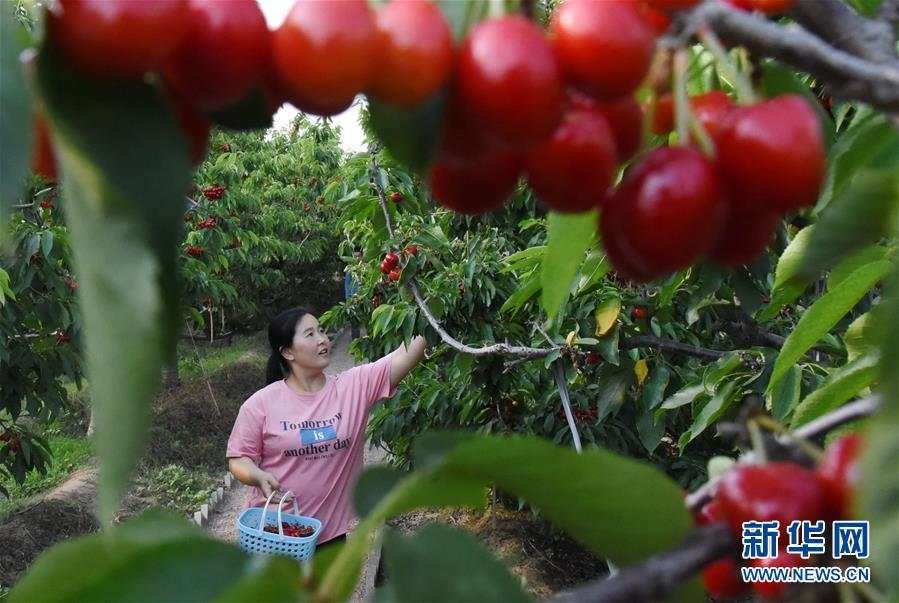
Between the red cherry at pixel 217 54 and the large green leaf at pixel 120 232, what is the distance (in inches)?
1.4

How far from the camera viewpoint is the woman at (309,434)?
10.7ft

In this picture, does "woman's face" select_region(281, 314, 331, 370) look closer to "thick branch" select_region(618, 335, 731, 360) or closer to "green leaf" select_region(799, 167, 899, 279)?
"thick branch" select_region(618, 335, 731, 360)

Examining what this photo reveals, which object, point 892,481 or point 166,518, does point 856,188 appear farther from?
point 166,518

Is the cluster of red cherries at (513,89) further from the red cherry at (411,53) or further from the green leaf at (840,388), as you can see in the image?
the green leaf at (840,388)

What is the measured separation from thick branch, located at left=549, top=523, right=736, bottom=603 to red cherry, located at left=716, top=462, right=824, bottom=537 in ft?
0.05

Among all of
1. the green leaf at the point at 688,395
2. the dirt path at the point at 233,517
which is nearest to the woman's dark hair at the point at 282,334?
the dirt path at the point at 233,517

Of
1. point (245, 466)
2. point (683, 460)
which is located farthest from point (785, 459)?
point (683, 460)

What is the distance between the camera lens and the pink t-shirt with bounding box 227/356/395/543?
325cm

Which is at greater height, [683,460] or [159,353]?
[159,353]

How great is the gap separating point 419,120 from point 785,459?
272mm

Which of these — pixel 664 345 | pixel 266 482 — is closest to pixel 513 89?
pixel 664 345

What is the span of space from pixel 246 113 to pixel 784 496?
0.35 metres

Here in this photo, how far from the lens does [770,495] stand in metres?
0.40

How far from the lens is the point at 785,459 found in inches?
17.6
